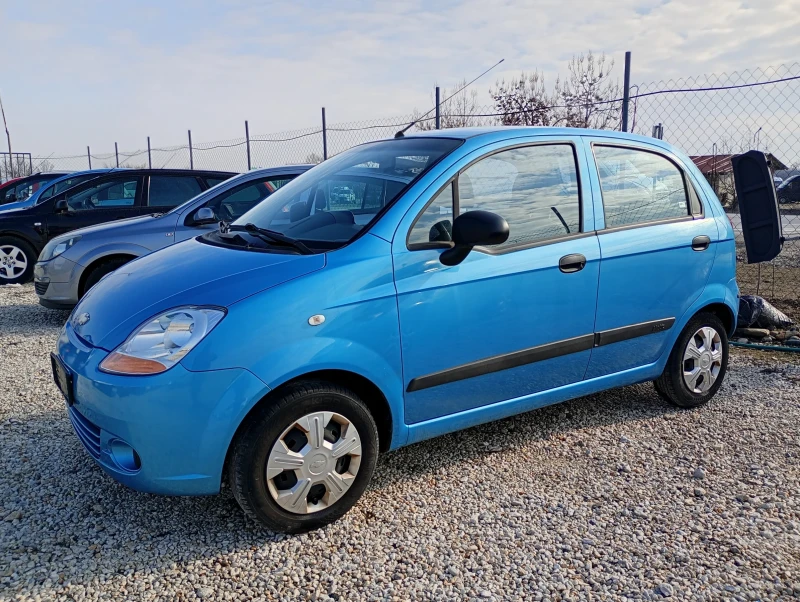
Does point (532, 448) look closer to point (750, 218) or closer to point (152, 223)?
point (750, 218)

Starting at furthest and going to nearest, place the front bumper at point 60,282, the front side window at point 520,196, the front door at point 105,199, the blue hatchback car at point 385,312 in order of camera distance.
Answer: the front door at point 105,199
the front bumper at point 60,282
the front side window at point 520,196
the blue hatchback car at point 385,312

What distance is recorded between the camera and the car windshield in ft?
10.6

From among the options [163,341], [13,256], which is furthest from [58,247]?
[163,341]

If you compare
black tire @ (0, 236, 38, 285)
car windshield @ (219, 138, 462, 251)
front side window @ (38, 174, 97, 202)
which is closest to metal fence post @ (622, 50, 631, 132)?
car windshield @ (219, 138, 462, 251)

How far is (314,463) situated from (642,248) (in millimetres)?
2191

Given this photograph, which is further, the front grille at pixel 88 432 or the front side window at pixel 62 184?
the front side window at pixel 62 184

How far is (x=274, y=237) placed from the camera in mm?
3307

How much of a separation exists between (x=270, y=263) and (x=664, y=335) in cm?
244

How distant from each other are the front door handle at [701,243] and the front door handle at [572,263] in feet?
3.10

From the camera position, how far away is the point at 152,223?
6.81 meters

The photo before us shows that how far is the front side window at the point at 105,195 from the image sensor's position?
8664mm

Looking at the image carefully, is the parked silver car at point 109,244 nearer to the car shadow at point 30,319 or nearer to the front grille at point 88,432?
the car shadow at point 30,319

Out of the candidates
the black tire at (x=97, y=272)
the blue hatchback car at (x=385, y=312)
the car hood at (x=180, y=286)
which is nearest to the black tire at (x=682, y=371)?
the blue hatchback car at (x=385, y=312)

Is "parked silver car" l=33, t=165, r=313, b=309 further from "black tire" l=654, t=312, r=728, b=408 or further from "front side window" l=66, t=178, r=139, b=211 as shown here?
"black tire" l=654, t=312, r=728, b=408
